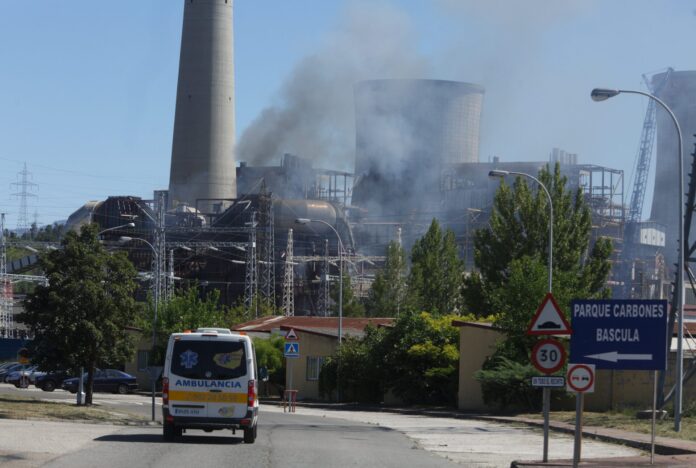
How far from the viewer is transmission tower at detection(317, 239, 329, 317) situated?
Answer: 9800cm

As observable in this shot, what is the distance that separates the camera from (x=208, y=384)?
70.2ft

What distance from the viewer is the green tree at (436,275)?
72.8m

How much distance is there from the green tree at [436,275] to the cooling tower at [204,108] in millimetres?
31958

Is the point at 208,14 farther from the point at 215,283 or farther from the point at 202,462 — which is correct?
the point at 202,462

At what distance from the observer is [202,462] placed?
674 inches

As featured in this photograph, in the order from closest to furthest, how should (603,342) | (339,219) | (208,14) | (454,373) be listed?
1. (603,342)
2. (454,373)
3. (208,14)
4. (339,219)

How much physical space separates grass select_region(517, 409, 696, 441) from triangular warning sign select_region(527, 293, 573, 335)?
29.0ft

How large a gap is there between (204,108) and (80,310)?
6478 centimetres

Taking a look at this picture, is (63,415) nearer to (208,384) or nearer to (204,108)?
(208,384)

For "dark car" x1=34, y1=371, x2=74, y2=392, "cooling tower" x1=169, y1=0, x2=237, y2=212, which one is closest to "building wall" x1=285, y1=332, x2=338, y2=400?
"dark car" x1=34, y1=371, x2=74, y2=392

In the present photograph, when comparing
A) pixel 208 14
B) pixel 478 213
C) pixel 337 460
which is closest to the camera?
pixel 337 460

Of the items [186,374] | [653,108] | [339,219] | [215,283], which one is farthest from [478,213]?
[186,374]

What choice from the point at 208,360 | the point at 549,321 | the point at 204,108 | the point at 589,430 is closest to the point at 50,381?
the point at 589,430

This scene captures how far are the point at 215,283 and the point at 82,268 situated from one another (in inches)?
2471
